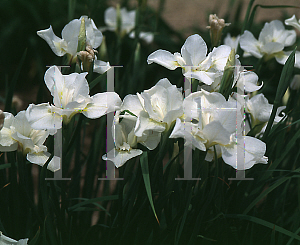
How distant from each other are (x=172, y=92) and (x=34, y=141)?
26cm

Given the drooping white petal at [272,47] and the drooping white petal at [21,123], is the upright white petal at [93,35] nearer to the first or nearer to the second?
the drooping white petal at [21,123]

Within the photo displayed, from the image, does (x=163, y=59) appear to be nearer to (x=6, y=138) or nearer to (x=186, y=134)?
(x=186, y=134)

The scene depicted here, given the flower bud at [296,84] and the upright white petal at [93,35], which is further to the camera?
the flower bud at [296,84]

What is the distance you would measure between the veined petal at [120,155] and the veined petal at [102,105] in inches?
2.8

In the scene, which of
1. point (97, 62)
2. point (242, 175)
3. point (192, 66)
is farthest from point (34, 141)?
point (242, 175)

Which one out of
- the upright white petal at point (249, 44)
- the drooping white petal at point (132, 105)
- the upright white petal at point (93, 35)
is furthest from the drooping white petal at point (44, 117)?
the upright white petal at point (249, 44)

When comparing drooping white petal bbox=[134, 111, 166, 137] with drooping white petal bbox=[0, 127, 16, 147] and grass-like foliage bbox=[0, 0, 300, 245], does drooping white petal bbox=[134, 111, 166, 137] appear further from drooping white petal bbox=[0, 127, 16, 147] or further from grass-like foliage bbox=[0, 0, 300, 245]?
drooping white petal bbox=[0, 127, 16, 147]

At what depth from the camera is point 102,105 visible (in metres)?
0.52

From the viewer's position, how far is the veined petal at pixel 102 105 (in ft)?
1.68

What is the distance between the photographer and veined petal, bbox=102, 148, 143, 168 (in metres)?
0.51

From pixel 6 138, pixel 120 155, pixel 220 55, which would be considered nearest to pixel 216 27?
pixel 220 55

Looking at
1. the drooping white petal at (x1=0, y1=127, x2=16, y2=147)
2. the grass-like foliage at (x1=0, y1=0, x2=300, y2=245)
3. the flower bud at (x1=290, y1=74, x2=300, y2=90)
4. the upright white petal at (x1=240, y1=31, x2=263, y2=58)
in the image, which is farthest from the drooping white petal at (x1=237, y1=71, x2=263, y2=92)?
the drooping white petal at (x1=0, y1=127, x2=16, y2=147)

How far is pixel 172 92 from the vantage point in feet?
1.66

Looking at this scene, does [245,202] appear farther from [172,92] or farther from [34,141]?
[34,141]
